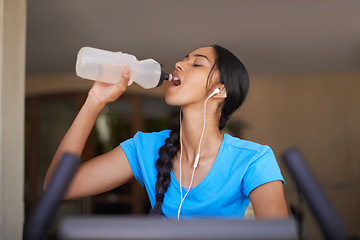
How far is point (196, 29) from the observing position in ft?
10.8

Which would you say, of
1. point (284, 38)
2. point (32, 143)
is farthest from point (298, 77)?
point (32, 143)

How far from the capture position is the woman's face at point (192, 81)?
4.17 ft

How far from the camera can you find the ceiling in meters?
2.79

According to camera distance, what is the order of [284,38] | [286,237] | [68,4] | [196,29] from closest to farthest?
1. [286,237]
2. [68,4]
3. [196,29]
4. [284,38]

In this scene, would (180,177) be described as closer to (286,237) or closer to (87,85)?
(286,237)

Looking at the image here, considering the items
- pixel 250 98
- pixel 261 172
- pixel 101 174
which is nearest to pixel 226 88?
pixel 261 172

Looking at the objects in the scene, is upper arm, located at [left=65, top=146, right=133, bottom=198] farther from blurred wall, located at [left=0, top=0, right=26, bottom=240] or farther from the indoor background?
the indoor background

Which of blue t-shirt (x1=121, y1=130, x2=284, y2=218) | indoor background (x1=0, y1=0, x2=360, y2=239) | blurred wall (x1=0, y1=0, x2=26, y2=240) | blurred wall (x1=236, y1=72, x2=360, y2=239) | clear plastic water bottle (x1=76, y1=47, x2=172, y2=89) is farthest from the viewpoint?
blurred wall (x1=236, y1=72, x2=360, y2=239)

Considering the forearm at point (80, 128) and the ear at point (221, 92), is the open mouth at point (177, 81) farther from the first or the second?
the forearm at point (80, 128)

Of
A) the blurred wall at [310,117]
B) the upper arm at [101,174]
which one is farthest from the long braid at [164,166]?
the blurred wall at [310,117]

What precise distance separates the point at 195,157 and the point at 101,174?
0.32 m

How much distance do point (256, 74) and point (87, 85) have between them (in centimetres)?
245

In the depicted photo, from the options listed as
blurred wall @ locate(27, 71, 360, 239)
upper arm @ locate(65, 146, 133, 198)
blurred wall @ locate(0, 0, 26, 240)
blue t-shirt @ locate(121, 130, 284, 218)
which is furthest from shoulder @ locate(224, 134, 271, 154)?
blurred wall @ locate(27, 71, 360, 239)

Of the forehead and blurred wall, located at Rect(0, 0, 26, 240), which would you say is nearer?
the forehead
